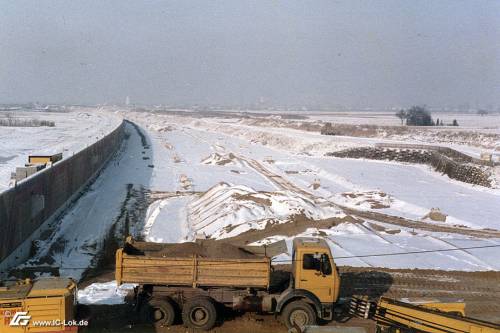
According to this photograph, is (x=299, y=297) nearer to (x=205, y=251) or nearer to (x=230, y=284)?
(x=230, y=284)

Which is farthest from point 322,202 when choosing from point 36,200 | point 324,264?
point 324,264

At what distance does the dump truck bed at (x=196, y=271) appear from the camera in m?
12.1

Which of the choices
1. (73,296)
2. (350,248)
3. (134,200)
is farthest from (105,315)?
(134,200)

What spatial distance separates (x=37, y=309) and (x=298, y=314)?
19.6 feet

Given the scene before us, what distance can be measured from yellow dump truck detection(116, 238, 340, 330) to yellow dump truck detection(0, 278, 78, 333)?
1.93 m

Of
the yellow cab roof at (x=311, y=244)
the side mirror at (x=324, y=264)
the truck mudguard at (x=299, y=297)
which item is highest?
the yellow cab roof at (x=311, y=244)

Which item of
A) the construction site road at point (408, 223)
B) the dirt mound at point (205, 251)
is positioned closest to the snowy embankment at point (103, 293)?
the dirt mound at point (205, 251)

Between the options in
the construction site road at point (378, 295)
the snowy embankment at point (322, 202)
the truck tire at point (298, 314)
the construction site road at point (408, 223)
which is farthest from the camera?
Answer: the construction site road at point (408, 223)

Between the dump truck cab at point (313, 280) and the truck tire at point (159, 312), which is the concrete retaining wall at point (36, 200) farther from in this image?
the dump truck cab at point (313, 280)

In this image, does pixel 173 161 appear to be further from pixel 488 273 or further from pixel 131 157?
pixel 488 273

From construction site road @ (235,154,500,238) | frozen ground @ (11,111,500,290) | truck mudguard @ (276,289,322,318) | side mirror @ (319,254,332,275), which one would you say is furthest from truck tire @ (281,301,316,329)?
construction site road @ (235,154,500,238)

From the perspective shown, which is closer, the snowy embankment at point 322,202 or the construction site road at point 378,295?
the construction site road at point 378,295

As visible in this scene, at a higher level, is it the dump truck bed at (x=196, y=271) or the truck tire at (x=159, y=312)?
the dump truck bed at (x=196, y=271)

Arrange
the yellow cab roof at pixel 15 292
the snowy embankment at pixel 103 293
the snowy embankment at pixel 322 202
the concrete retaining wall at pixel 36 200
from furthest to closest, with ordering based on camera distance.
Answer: the snowy embankment at pixel 322 202, the concrete retaining wall at pixel 36 200, the snowy embankment at pixel 103 293, the yellow cab roof at pixel 15 292
